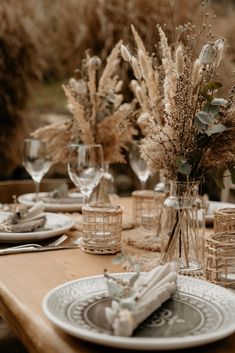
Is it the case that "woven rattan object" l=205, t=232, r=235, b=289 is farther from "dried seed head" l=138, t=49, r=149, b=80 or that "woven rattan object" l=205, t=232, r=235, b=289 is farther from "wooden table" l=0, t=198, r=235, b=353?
"dried seed head" l=138, t=49, r=149, b=80

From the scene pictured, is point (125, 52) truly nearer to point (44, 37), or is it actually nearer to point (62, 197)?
point (62, 197)

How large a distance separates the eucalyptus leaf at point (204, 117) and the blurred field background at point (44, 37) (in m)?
2.27

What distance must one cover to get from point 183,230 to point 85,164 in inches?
14.6

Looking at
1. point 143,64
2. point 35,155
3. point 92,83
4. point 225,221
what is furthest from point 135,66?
point 35,155

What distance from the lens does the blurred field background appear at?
3387 millimetres

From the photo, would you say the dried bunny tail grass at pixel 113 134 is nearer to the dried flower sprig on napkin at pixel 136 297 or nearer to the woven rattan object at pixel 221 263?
the woven rattan object at pixel 221 263

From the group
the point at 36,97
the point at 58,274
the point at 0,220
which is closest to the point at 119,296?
the point at 58,274

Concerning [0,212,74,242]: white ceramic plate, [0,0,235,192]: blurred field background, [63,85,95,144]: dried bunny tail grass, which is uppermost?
[0,0,235,192]: blurred field background

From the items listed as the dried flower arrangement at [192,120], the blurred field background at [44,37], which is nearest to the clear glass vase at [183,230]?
the dried flower arrangement at [192,120]

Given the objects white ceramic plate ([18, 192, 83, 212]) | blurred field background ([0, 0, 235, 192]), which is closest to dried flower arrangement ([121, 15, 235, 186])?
white ceramic plate ([18, 192, 83, 212])

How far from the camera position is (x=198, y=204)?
1202 millimetres

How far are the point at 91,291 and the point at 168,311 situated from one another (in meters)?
0.14

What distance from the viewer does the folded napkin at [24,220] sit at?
140cm

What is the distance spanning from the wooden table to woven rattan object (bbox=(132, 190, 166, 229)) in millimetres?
372
